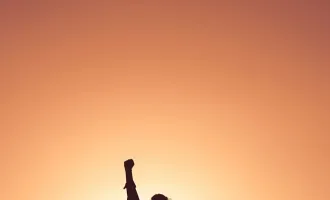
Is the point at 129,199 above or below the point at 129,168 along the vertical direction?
below

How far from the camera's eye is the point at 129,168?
3.88 metres

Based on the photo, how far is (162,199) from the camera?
3.76 m

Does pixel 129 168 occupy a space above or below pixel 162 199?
above

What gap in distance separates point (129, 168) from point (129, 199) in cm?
25

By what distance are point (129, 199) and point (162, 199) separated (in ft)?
0.73

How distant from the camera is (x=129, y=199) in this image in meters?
3.72
